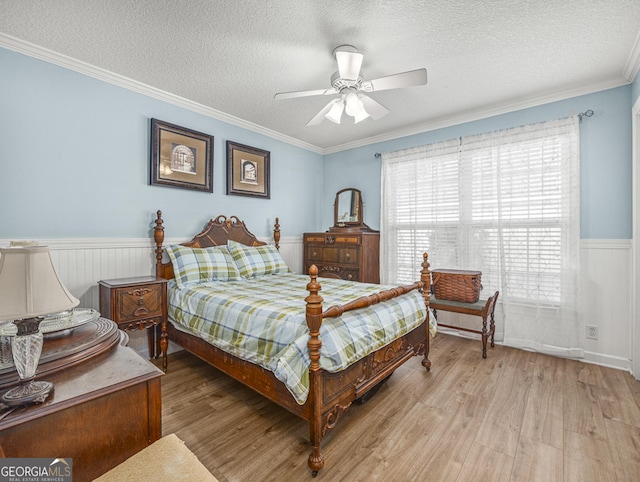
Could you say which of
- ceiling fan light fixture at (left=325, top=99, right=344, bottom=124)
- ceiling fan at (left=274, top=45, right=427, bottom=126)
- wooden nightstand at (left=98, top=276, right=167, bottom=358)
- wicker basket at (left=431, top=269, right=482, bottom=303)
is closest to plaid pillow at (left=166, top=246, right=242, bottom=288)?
wooden nightstand at (left=98, top=276, right=167, bottom=358)

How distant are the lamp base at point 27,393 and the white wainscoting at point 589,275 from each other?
2.05 m

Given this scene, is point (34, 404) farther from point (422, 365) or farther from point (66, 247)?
→ point (422, 365)

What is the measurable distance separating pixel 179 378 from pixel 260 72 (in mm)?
2778

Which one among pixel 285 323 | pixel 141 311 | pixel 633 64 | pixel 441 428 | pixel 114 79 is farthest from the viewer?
pixel 114 79

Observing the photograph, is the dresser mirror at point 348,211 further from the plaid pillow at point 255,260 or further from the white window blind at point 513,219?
the plaid pillow at point 255,260

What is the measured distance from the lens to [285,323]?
1793mm

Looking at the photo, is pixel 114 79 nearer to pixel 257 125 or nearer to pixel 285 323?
pixel 257 125

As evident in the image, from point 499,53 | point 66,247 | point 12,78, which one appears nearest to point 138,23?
point 12,78

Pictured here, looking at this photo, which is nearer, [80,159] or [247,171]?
[80,159]

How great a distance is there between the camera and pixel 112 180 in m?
2.77

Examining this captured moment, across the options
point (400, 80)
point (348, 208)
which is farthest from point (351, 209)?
point (400, 80)

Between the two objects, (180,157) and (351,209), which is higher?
(180,157)

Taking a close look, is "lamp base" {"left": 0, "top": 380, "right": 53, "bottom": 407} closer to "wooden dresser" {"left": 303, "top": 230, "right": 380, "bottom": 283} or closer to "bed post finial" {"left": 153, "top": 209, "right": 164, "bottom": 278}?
"bed post finial" {"left": 153, "top": 209, "right": 164, "bottom": 278}

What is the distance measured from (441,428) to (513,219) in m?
2.34
